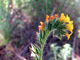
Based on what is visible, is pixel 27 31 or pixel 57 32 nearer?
pixel 57 32

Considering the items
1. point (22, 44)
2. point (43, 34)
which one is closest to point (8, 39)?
point (22, 44)

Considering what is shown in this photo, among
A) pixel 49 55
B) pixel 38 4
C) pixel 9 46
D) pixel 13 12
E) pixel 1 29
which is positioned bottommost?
pixel 49 55

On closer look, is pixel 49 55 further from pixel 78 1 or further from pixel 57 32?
pixel 78 1

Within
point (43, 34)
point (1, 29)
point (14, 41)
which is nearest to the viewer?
point (43, 34)

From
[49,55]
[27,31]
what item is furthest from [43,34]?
[27,31]

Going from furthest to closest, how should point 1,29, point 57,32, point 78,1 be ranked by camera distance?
1. point 78,1
2. point 1,29
3. point 57,32

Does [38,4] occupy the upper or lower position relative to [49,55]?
upper
